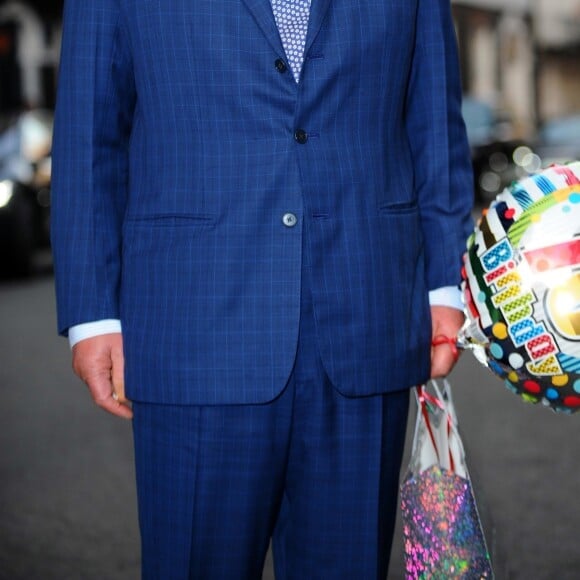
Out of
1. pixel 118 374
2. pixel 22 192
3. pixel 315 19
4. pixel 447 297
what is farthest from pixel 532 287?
pixel 22 192

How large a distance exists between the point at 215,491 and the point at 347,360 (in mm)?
323

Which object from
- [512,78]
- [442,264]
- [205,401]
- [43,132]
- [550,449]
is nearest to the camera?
[205,401]

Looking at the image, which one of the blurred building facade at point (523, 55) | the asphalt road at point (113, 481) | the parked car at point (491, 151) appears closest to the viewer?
the asphalt road at point (113, 481)

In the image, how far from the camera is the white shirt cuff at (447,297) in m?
2.41

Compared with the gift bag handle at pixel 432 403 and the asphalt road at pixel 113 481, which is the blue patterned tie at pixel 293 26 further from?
the asphalt road at pixel 113 481

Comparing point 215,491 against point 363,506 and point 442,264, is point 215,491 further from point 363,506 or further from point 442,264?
point 442,264

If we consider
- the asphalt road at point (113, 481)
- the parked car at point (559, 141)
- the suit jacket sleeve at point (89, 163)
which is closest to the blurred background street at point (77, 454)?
the asphalt road at point (113, 481)

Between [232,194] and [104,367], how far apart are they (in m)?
0.40

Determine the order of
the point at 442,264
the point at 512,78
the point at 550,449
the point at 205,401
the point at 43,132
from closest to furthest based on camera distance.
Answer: the point at 205,401
the point at 442,264
the point at 550,449
the point at 43,132
the point at 512,78

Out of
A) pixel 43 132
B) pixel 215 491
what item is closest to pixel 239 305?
pixel 215 491

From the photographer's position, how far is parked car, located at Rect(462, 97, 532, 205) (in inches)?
792

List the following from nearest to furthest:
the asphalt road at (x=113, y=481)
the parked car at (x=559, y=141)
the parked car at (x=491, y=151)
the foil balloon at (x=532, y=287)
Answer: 1. the foil balloon at (x=532, y=287)
2. the asphalt road at (x=113, y=481)
3. the parked car at (x=491, y=151)
4. the parked car at (x=559, y=141)

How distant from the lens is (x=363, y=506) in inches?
89.7

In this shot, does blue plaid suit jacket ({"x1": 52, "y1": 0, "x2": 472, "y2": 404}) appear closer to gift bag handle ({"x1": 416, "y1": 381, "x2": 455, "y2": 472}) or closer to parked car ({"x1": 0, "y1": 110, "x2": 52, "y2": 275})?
gift bag handle ({"x1": 416, "y1": 381, "x2": 455, "y2": 472})
